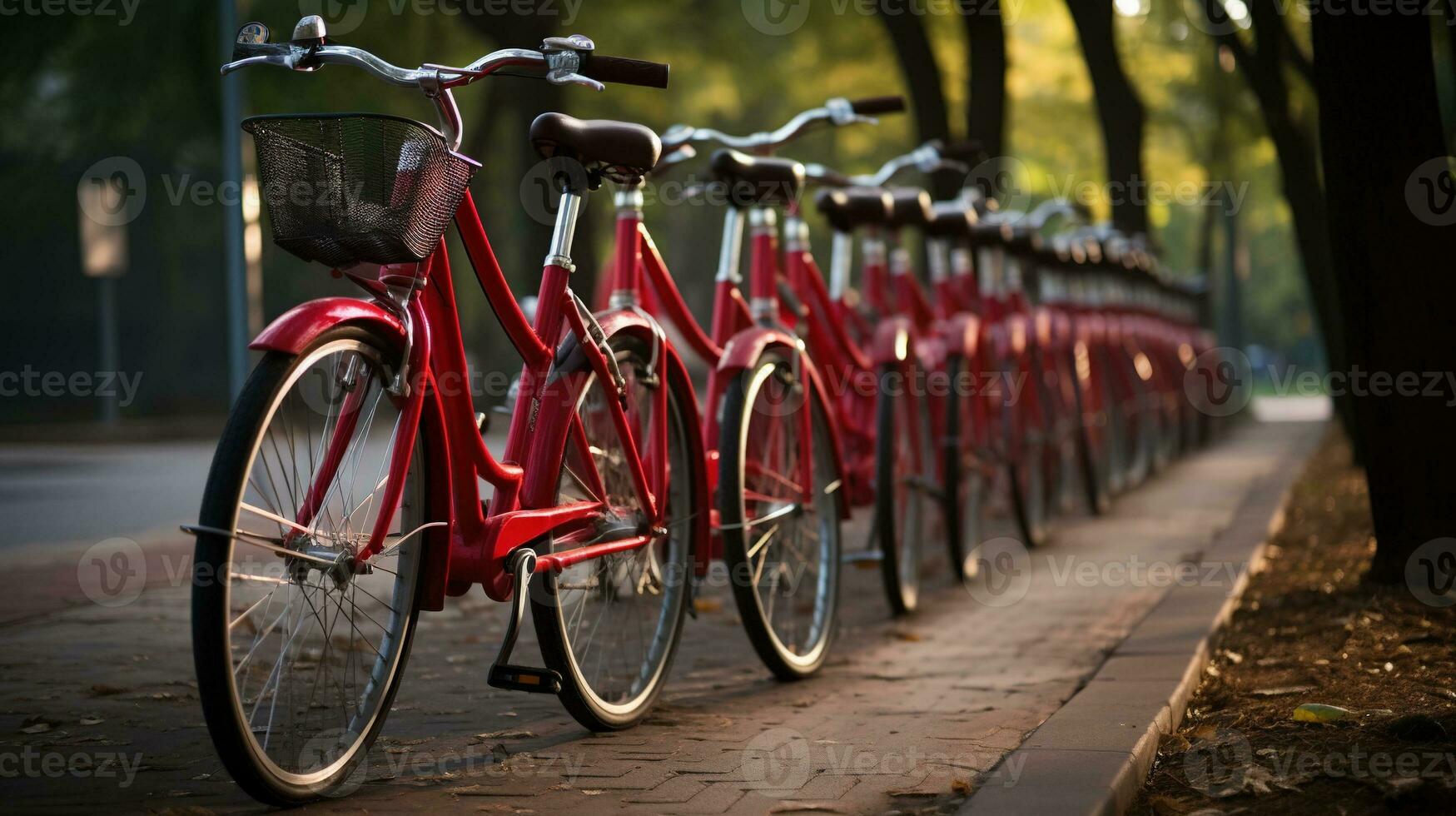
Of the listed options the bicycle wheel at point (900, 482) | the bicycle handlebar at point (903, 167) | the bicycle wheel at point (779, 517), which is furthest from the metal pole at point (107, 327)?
the bicycle wheel at point (779, 517)

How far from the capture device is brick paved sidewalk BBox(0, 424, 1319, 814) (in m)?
3.86

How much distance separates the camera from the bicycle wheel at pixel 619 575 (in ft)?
14.6

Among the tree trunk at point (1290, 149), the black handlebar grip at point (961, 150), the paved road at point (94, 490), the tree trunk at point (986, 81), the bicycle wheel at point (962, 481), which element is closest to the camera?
the bicycle wheel at point (962, 481)

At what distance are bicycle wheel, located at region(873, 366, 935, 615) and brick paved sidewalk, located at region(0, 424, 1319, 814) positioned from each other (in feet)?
0.63

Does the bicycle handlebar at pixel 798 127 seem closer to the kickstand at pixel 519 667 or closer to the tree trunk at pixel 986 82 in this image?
the kickstand at pixel 519 667

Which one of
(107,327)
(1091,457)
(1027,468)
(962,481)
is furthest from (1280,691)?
(107,327)

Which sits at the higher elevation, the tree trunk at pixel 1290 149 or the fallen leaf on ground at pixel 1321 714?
the tree trunk at pixel 1290 149

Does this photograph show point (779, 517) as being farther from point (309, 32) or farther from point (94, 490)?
point (94, 490)

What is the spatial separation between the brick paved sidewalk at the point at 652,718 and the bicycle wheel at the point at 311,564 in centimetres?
16

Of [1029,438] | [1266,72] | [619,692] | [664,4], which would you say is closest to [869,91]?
[664,4]

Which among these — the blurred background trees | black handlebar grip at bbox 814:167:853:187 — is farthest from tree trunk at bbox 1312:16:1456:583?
the blurred background trees

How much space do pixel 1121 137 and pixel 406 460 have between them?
612 inches

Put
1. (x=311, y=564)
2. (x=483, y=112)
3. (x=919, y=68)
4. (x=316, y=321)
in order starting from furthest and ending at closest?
(x=483, y=112)
(x=919, y=68)
(x=311, y=564)
(x=316, y=321)

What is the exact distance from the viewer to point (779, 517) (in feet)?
18.3
